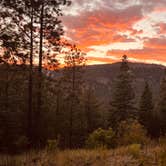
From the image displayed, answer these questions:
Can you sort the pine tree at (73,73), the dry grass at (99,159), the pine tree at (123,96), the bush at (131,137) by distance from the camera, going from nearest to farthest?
the dry grass at (99,159)
the bush at (131,137)
the pine tree at (73,73)
the pine tree at (123,96)

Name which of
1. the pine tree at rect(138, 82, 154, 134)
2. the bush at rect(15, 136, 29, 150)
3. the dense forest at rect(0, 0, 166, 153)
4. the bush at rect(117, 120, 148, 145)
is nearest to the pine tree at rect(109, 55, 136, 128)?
the dense forest at rect(0, 0, 166, 153)

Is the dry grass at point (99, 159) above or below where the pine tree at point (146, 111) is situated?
above

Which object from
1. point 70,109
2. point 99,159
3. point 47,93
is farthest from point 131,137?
point 70,109

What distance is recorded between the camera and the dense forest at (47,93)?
1420 centimetres

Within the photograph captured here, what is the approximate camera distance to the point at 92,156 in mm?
6949

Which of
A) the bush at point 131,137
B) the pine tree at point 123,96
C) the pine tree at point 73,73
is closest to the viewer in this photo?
the bush at point 131,137

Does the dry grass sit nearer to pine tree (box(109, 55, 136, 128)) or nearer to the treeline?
the treeline

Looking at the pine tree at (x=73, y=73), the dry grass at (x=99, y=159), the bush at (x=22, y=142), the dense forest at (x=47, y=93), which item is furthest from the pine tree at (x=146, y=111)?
the dry grass at (x=99, y=159)

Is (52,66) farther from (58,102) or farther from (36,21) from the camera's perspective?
(58,102)

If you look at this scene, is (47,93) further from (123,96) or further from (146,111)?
(146,111)

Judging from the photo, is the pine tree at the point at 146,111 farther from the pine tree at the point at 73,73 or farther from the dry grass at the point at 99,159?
the dry grass at the point at 99,159

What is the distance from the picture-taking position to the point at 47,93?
3622 centimetres

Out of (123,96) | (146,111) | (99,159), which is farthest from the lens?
(146,111)

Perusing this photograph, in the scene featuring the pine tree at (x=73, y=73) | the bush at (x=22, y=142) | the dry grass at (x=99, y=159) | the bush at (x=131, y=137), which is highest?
the pine tree at (x=73, y=73)
